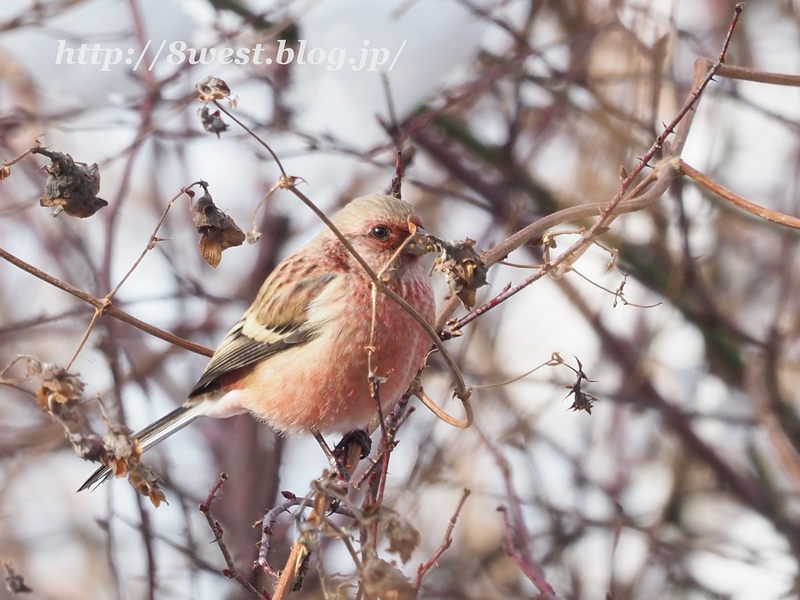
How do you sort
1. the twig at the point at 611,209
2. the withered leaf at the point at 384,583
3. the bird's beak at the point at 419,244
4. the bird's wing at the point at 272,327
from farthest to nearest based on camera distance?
the bird's wing at the point at 272,327
the bird's beak at the point at 419,244
the twig at the point at 611,209
the withered leaf at the point at 384,583

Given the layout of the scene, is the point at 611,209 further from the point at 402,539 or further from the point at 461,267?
the point at 402,539

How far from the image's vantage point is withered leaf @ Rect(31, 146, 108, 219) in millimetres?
2654

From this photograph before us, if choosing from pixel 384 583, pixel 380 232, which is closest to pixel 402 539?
pixel 384 583

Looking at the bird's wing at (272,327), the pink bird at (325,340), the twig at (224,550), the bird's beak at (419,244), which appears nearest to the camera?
the twig at (224,550)

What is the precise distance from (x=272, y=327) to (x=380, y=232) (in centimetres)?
98

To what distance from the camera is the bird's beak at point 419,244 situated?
298cm

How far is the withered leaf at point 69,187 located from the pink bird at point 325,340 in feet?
4.96

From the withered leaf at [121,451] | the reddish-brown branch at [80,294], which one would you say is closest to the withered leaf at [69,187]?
the reddish-brown branch at [80,294]

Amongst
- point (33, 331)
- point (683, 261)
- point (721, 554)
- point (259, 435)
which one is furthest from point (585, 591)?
point (33, 331)

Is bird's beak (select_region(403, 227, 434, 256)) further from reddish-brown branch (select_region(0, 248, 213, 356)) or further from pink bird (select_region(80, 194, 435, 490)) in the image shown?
reddish-brown branch (select_region(0, 248, 213, 356))

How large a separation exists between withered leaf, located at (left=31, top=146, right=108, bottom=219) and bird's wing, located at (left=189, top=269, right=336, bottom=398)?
2066 millimetres

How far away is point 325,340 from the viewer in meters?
4.54

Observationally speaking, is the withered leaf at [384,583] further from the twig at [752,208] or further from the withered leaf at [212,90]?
the twig at [752,208]

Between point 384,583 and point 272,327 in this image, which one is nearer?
point 384,583
